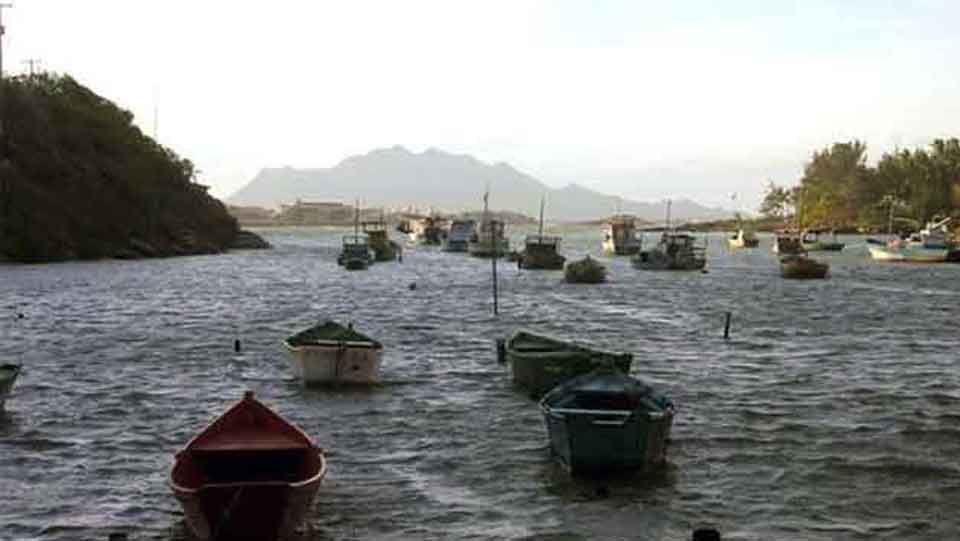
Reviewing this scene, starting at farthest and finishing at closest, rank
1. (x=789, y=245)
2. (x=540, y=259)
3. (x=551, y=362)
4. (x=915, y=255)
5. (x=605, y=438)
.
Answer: (x=789, y=245) → (x=915, y=255) → (x=540, y=259) → (x=551, y=362) → (x=605, y=438)

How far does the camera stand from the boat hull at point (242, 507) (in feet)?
58.7

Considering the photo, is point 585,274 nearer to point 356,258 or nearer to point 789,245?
point 356,258

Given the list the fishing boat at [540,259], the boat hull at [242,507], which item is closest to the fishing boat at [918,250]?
the fishing boat at [540,259]

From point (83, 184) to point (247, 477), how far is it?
123300mm

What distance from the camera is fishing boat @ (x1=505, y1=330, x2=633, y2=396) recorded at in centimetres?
3288

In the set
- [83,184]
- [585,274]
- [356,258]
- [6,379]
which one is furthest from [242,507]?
[83,184]

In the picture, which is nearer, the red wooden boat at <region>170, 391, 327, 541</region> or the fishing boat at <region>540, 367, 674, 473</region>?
the red wooden boat at <region>170, 391, 327, 541</region>

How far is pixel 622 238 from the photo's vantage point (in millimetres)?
170000

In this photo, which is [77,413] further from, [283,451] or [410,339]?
[410,339]

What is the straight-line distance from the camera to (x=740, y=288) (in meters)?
96.5

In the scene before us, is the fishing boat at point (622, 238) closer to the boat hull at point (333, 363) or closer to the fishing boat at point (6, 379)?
the boat hull at point (333, 363)

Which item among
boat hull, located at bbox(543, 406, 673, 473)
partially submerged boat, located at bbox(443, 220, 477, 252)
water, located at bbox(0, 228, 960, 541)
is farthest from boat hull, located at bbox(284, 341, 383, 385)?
partially submerged boat, located at bbox(443, 220, 477, 252)

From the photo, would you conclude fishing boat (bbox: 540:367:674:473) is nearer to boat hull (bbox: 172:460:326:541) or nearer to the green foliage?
boat hull (bbox: 172:460:326:541)

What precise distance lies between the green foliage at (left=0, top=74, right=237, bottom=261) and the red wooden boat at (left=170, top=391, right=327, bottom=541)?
107804 millimetres
